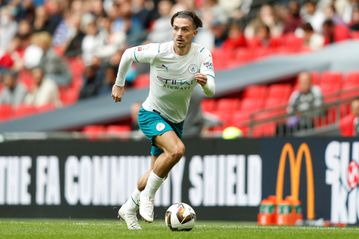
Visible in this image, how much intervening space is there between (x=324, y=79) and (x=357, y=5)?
7.02 feet

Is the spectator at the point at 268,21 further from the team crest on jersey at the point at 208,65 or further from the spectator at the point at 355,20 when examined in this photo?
the team crest on jersey at the point at 208,65

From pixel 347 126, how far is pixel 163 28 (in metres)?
8.22

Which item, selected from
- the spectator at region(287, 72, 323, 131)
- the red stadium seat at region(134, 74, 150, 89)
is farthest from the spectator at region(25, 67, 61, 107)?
the spectator at region(287, 72, 323, 131)

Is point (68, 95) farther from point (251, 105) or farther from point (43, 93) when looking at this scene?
point (251, 105)

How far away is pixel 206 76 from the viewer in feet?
42.3

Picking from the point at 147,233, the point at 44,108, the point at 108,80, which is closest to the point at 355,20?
the point at 108,80

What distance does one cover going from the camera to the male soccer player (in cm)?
1323

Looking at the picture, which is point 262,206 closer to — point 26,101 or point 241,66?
A: point 241,66

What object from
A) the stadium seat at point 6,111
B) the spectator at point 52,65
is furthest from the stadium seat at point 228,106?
the stadium seat at point 6,111

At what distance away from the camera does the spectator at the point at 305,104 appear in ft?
65.4

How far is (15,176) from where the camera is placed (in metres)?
20.0

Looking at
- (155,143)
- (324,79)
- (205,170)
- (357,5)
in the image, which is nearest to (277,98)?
(324,79)

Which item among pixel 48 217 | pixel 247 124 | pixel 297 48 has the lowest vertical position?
pixel 48 217

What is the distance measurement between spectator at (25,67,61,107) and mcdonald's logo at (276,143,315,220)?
912 centimetres
